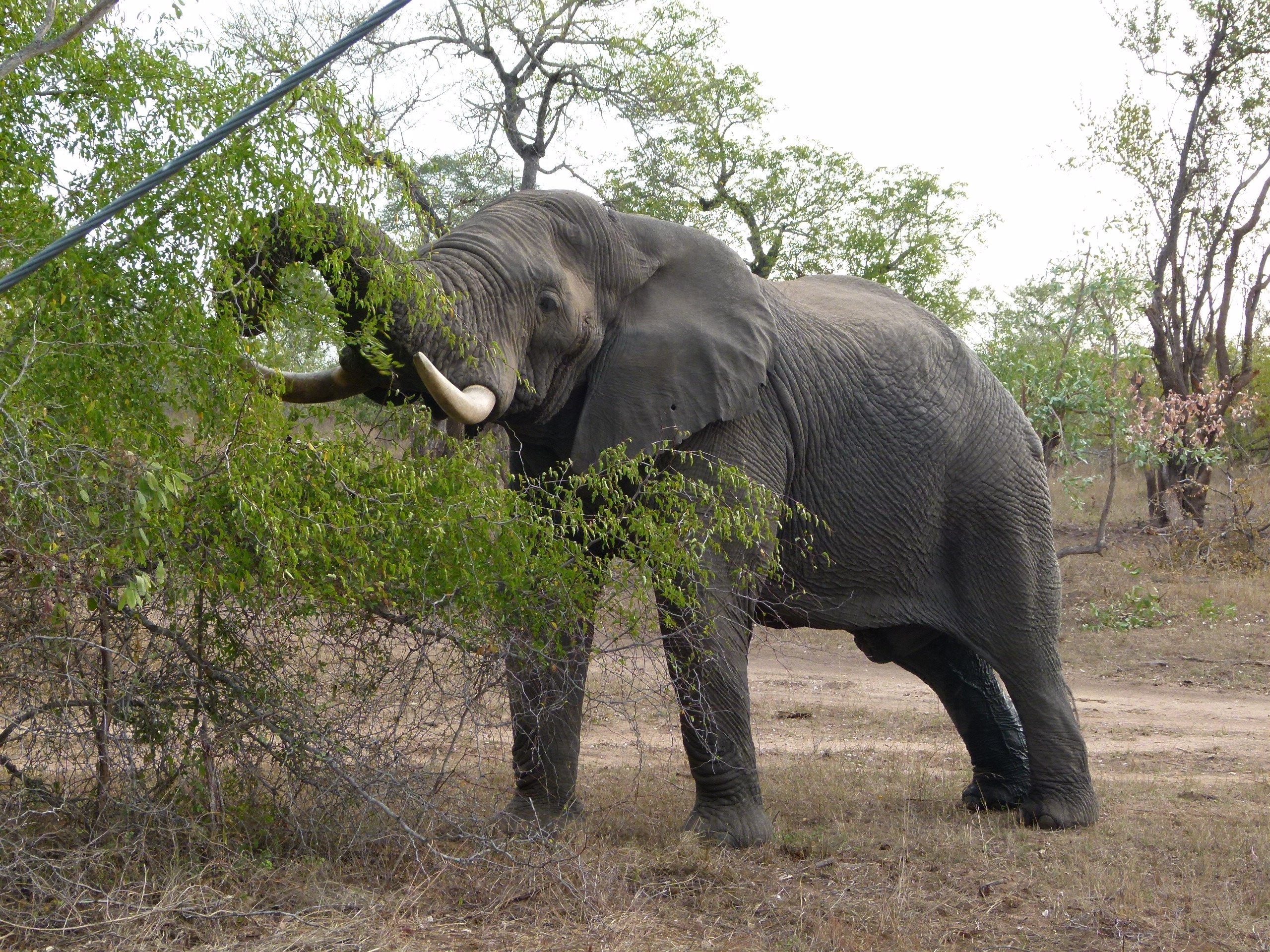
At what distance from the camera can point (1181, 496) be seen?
1859cm

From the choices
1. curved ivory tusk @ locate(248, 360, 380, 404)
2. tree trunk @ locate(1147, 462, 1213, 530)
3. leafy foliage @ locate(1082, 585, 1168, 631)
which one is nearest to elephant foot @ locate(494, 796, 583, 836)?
curved ivory tusk @ locate(248, 360, 380, 404)

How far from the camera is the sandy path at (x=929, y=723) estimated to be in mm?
8508

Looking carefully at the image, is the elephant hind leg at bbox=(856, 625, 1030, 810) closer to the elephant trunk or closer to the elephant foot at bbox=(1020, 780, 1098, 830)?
the elephant foot at bbox=(1020, 780, 1098, 830)

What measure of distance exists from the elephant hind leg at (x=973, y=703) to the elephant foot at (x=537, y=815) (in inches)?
78.6

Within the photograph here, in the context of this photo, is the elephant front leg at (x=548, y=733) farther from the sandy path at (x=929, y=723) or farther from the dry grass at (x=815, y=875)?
the sandy path at (x=929, y=723)

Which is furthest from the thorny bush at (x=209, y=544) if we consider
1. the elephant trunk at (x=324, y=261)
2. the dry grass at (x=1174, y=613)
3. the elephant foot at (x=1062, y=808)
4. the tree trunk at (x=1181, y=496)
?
the tree trunk at (x=1181, y=496)

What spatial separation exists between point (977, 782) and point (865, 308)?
2.72 meters

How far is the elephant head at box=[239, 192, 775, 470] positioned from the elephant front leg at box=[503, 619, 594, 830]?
919 mm

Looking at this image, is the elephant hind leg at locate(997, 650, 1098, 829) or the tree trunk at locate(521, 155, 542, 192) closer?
the elephant hind leg at locate(997, 650, 1098, 829)

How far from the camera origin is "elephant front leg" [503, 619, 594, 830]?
5250 mm

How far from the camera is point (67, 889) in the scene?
4.20m

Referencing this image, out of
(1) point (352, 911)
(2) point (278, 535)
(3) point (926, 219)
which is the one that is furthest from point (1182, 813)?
(3) point (926, 219)

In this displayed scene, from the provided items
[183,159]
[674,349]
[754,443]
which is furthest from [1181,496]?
[183,159]

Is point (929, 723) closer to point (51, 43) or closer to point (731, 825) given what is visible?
point (731, 825)
